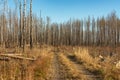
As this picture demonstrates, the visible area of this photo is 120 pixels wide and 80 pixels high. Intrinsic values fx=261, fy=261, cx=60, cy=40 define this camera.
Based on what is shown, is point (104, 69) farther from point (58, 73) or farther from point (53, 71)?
point (53, 71)

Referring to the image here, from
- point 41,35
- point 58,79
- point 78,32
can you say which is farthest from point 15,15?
point 58,79

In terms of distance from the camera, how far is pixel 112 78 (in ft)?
34.7

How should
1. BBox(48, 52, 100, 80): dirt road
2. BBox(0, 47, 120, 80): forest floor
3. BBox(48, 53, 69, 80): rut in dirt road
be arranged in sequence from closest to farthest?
BBox(0, 47, 120, 80): forest floor, BBox(48, 52, 100, 80): dirt road, BBox(48, 53, 69, 80): rut in dirt road

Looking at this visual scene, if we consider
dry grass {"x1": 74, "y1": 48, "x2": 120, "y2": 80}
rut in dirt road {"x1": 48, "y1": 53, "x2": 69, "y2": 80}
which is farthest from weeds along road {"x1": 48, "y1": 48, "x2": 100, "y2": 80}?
dry grass {"x1": 74, "y1": 48, "x2": 120, "y2": 80}

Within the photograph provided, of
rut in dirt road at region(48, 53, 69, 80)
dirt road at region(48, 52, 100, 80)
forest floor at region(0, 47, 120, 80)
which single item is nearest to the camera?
forest floor at region(0, 47, 120, 80)

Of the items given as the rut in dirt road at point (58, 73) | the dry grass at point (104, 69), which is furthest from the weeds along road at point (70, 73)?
the dry grass at point (104, 69)

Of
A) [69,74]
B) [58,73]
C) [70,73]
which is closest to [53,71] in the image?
[58,73]

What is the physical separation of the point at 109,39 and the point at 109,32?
230cm

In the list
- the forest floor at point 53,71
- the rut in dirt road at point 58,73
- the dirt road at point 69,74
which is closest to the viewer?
the forest floor at point 53,71

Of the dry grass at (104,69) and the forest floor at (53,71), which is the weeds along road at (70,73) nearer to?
the forest floor at (53,71)

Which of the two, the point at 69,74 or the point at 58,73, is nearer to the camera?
the point at 69,74

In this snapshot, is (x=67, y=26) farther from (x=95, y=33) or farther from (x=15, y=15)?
(x=15, y=15)

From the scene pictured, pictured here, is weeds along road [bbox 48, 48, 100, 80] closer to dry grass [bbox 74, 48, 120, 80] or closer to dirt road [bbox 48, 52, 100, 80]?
dirt road [bbox 48, 52, 100, 80]

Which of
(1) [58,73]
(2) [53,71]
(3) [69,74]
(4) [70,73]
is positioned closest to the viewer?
(3) [69,74]
